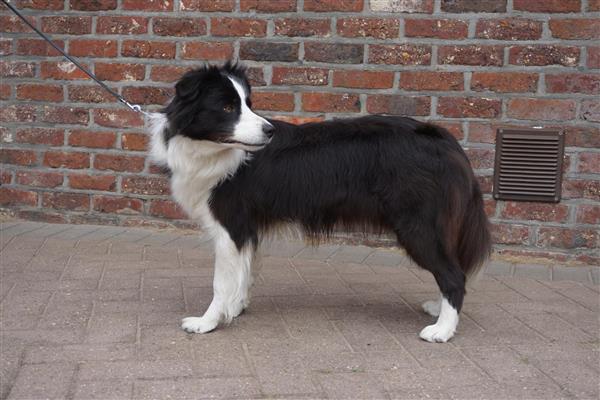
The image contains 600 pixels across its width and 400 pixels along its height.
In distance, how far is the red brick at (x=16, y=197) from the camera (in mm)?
5863

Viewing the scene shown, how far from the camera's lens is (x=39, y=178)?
19.1 ft

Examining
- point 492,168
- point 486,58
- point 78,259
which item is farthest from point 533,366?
point 78,259

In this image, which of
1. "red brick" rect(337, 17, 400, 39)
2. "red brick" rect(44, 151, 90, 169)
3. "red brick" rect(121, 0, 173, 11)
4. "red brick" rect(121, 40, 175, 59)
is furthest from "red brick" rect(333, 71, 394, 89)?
"red brick" rect(44, 151, 90, 169)

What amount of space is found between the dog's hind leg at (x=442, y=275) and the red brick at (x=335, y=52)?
7.24 ft

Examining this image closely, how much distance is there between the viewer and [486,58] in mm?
5078

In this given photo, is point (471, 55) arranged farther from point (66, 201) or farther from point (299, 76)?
point (66, 201)

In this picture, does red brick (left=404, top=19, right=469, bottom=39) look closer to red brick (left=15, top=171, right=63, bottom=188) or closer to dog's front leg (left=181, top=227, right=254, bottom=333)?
dog's front leg (left=181, top=227, right=254, bottom=333)

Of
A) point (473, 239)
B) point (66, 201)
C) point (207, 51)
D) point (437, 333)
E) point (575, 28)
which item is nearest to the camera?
point (437, 333)

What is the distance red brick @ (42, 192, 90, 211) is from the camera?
5812 mm

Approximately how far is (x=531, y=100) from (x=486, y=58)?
0.48 m

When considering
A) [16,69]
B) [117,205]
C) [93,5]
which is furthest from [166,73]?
[16,69]

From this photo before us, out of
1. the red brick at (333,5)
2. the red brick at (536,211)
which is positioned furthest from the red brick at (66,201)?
the red brick at (536,211)

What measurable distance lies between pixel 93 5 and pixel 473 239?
12.6 feet

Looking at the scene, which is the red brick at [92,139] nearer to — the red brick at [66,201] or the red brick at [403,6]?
the red brick at [66,201]
